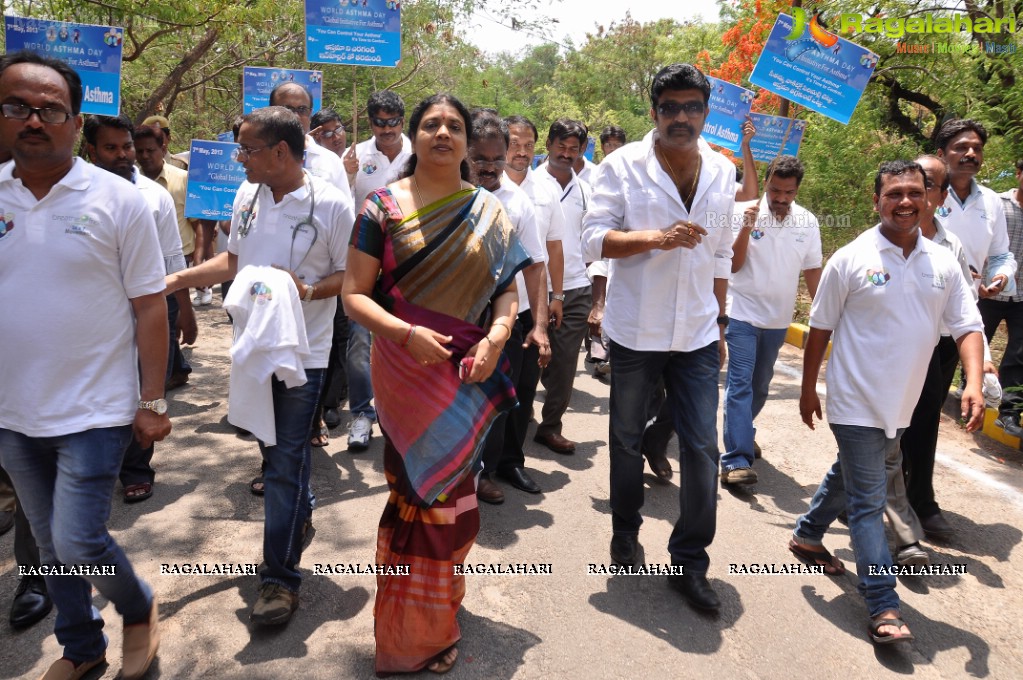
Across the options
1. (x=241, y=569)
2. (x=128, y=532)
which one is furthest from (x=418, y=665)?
(x=128, y=532)

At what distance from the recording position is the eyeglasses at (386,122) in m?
6.07

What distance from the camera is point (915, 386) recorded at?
11.6 feet

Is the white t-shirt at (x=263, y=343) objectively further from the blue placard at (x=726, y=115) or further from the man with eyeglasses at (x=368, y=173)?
the blue placard at (x=726, y=115)

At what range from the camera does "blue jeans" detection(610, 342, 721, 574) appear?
359 centimetres

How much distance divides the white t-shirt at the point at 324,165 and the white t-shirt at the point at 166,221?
948 mm

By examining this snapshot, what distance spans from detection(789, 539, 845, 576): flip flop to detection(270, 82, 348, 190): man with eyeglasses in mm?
3564

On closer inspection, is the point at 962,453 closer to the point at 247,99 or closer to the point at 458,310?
the point at 458,310

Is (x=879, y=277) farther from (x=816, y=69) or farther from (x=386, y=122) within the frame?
(x=386, y=122)

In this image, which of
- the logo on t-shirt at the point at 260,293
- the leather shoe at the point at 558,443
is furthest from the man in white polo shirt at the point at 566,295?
the logo on t-shirt at the point at 260,293

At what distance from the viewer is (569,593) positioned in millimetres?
3703

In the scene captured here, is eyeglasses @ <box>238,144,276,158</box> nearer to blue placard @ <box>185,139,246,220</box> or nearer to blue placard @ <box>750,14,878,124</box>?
blue placard @ <box>185,139,246,220</box>

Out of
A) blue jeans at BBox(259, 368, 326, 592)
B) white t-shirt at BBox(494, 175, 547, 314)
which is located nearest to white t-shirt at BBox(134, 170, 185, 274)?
blue jeans at BBox(259, 368, 326, 592)

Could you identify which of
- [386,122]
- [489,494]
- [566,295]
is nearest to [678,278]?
[489,494]

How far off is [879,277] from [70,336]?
320cm
